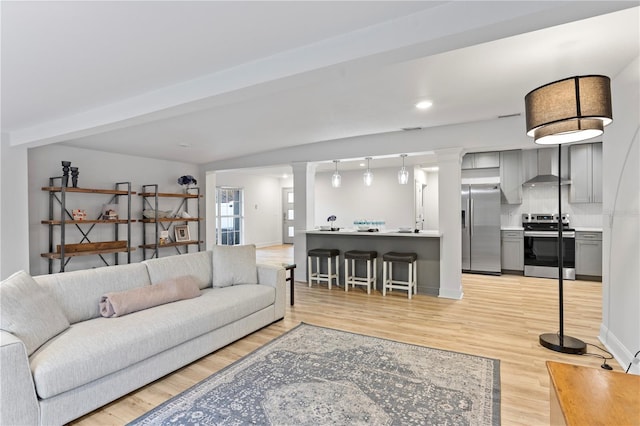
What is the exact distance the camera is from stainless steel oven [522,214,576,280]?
5.87m

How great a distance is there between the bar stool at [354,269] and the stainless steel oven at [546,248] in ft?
10.3

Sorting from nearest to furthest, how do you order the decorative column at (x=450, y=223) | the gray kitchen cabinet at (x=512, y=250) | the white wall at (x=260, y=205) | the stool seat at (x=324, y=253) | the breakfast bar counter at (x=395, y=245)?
the decorative column at (x=450, y=223) < the breakfast bar counter at (x=395, y=245) < the stool seat at (x=324, y=253) < the gray kitchen cabinet at (x=512, y=250) < the white wall at (x=260, y=205)

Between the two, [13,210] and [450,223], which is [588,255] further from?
[13,210]

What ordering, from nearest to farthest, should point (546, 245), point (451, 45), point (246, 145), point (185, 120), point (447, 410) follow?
point (451, 45), point (447, 410), point (185, 120), point (246, 145), point (546, 245)

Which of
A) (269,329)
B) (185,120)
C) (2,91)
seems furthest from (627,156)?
(2,91)

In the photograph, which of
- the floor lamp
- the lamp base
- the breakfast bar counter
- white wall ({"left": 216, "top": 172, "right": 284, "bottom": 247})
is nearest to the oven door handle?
the breakfast bar counter

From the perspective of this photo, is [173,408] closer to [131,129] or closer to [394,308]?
[394,308]

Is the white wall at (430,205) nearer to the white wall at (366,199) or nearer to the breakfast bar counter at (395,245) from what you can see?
the white wall at (366,199)

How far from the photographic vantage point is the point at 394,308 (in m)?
4.29

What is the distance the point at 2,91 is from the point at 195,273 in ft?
7.60

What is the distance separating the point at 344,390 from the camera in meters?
2.32

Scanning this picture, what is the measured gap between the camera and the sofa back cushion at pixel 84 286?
2.50m

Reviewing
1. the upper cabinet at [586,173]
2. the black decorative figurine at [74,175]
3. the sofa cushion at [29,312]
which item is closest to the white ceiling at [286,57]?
the black decorative figurine at [74,175]

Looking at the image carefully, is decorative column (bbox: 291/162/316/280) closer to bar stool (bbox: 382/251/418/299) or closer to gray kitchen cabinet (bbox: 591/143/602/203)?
bar stool (bbox: 382/251/418/299)
